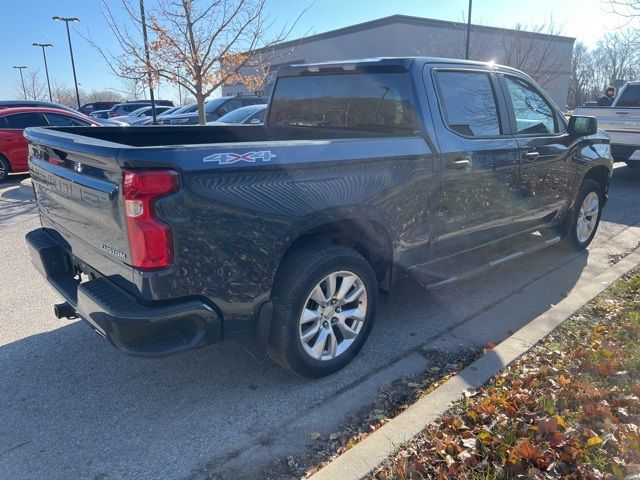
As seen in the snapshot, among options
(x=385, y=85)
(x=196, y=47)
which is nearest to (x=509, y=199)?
(x=385, y=85)

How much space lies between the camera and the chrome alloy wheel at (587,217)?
5.79 m

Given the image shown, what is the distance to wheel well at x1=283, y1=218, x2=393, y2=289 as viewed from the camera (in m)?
3.27

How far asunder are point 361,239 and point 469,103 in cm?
153

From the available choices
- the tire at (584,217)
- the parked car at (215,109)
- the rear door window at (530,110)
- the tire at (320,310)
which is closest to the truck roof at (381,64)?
the rear door window at (530,110)

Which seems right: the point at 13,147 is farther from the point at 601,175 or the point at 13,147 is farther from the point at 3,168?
the point at 601,175

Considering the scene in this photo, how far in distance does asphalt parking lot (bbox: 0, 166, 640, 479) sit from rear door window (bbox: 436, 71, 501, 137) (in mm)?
1547

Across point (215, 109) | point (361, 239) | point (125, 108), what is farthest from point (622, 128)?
point (125, 108)

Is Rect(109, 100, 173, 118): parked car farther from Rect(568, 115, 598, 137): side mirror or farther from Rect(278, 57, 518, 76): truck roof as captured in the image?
Rect(568, 115, 598, 137): side mirror

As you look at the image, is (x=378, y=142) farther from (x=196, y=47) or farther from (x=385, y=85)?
(x=196, y=47)

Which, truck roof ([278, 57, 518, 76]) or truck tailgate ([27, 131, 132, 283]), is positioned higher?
truck roof ([278, 57, 518, 76])

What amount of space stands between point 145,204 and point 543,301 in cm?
358

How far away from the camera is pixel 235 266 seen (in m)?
2.73

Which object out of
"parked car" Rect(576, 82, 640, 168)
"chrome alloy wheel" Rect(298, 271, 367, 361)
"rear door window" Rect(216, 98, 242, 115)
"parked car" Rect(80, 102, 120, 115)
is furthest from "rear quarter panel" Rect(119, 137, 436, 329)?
"parked car" Rect(80, 102, 120, 115)

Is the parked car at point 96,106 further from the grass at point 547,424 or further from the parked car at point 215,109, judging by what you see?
the grass at point 547,424
